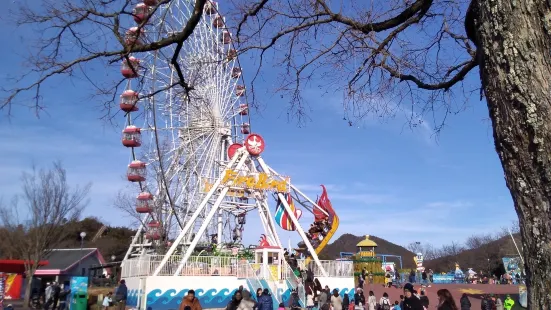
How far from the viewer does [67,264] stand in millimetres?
37969

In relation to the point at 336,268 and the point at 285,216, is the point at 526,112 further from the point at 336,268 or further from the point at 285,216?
the point at 285,216

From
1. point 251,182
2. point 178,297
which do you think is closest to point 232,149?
point 251,182

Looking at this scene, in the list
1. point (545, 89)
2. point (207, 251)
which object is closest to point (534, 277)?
point (545, 89)

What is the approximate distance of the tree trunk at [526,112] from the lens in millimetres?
3125

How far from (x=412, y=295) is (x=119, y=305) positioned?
12398 mm

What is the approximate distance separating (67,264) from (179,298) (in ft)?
66.1

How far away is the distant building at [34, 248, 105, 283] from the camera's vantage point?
36.4 meters

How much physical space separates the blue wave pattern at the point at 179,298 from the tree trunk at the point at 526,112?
1937cm

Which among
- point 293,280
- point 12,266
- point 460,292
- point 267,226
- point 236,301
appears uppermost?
point 267,226

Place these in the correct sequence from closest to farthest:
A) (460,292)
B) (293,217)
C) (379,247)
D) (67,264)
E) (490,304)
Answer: (490,304) → (460,292) → (293,217) → (67,264) → (379,247)

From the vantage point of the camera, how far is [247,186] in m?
27.4

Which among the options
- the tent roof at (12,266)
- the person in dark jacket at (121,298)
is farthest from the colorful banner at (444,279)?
the tent roof at (12,266)

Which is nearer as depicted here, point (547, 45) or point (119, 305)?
point (547, 45)

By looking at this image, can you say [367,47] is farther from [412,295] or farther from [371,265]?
[371,265]
